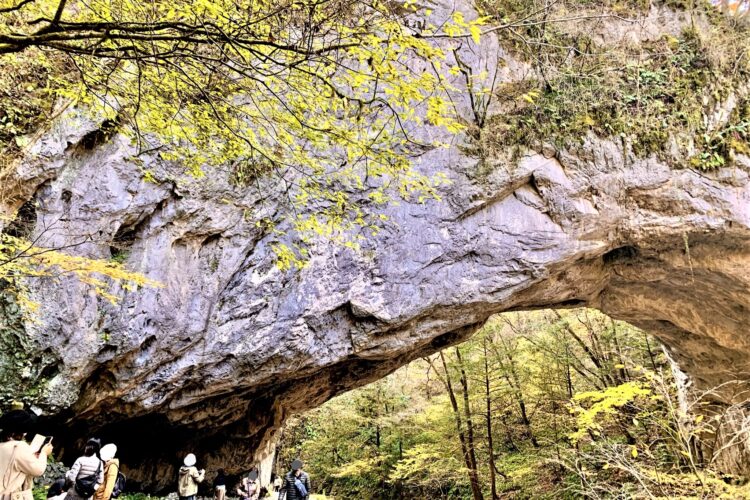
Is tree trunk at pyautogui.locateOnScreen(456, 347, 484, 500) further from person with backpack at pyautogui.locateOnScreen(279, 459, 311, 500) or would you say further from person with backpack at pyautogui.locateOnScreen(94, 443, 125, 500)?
person with backpack at pyautogui.locateOnScreen(94, 443, 125, 500)

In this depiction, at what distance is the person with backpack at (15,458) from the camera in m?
2.82

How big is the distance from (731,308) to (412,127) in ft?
19.9

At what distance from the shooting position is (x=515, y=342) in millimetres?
10617

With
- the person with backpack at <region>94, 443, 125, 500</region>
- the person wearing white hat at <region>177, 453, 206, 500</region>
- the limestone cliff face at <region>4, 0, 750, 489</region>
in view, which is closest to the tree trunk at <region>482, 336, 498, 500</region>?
the limestone cliff face at <region>4, 0, 750, 489</region>

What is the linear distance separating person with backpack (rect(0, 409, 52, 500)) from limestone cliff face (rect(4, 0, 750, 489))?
130 inches

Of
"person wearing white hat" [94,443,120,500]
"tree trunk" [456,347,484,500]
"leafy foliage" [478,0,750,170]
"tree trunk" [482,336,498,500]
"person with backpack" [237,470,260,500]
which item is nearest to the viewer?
"person wearing white hat" [94,443,120,500]

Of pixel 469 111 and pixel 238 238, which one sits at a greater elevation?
pixel 469 111

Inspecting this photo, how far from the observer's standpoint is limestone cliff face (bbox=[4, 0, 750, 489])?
19.6ft

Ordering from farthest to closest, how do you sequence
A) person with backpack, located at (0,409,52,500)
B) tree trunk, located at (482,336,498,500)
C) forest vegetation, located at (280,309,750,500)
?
tree trunk, located at (482,336,498,500) → forest vegetation, located at (280,309,750,500) → person with backpack, located at (0,409,52,500)

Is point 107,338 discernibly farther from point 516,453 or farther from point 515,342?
point 516,453

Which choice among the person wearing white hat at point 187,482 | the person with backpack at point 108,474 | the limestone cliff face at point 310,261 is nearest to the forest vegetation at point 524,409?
the limestone cliff face at point 310,261

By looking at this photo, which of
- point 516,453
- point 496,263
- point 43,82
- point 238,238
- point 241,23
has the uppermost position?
point 43,82

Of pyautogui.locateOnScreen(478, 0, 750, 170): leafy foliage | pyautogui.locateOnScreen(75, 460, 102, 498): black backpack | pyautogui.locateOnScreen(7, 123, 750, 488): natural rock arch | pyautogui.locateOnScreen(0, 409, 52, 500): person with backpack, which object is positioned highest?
pyautogui.locateOnScreen(478, 0, 750, 170): leafy foliage

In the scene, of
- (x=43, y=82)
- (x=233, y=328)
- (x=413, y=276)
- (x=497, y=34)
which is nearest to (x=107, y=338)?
(x=233, y=328)
